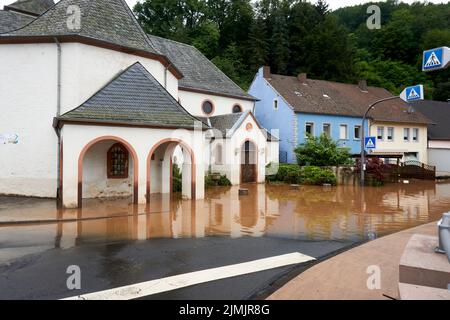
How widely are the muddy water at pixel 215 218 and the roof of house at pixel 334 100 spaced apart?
14.7 m

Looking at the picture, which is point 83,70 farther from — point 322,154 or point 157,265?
point 322,154

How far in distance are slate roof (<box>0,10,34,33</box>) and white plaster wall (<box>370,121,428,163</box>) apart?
1096 inches

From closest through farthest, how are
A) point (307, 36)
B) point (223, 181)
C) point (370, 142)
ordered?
point (370, 142) → point (223, 181) → point (307, 36)

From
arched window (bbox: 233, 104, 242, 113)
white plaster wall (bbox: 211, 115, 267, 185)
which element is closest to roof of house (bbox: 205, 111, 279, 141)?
white plaster wall (bbox: 211, 115, 267, 185)

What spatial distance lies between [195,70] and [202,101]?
9.43 ft

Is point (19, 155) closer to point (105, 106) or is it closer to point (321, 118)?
point (105, 106)

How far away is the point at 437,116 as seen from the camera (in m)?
40.1

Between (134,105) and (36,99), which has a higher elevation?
(36,99)

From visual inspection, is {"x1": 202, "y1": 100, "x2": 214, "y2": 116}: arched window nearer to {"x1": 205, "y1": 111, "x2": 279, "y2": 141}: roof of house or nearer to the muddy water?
{"x1": 205, "y1": 111, "x2": 279, "y2": 141}: roof of house

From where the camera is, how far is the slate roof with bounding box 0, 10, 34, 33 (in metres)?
17.5

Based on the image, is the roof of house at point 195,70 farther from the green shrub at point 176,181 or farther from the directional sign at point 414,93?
the directional sign at point 414,93

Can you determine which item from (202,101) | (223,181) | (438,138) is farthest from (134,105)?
(438,138)

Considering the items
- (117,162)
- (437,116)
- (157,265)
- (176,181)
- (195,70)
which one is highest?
(195,70)
